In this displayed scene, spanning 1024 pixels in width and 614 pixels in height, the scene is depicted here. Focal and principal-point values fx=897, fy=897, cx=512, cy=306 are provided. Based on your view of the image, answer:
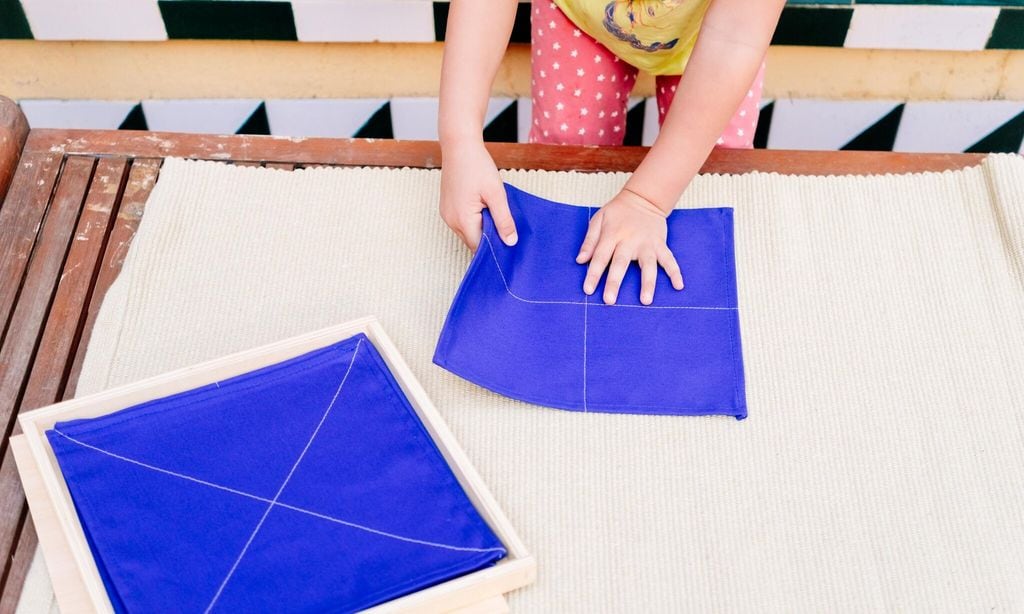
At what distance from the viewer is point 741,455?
650mm

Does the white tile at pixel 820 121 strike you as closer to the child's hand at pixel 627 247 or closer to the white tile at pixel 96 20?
the child's hand at pixel 627 247

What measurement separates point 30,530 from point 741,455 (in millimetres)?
491

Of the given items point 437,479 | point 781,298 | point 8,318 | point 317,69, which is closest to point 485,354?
point 437,479

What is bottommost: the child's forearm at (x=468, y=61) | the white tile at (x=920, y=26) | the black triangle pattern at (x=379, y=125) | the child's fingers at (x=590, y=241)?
the child's fingers at (x=590, y=241)

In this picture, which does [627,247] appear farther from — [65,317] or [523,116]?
[523,116]

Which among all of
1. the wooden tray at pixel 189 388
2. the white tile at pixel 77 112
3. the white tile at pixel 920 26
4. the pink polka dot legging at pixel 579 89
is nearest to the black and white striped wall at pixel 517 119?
the white tile at pixel 77 112

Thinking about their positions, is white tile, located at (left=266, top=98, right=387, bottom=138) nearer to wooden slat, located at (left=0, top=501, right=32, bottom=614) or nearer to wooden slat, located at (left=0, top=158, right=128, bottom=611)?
wooden slat, located at (left=0, top=158, right=128, bottom=611)

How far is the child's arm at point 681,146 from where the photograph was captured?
2.43ft

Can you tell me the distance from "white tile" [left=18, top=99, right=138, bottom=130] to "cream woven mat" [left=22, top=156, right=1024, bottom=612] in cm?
49

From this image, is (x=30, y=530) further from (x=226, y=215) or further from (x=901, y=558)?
(x=901, y=558)

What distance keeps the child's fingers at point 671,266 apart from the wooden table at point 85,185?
140 millimetres

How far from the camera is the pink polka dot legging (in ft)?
3.11

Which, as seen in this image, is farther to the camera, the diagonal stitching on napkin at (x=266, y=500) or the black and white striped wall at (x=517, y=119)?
the black and white striped wall at (x=517, y=119)

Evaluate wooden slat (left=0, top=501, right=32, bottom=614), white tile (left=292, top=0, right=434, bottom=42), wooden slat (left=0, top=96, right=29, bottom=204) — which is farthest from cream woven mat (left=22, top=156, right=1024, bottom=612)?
white tile (left=292, top=0, right=434, bottom=42)
